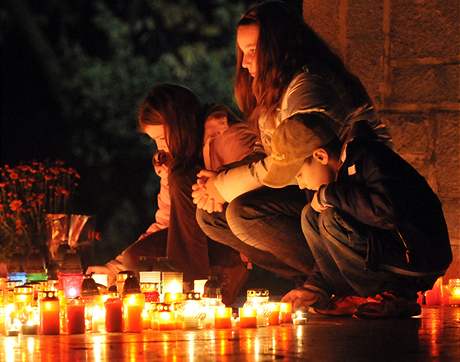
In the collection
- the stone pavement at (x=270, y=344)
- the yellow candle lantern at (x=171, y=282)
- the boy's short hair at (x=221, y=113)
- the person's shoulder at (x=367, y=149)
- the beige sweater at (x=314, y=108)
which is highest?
the boy's short hair at (x=221, y=113)

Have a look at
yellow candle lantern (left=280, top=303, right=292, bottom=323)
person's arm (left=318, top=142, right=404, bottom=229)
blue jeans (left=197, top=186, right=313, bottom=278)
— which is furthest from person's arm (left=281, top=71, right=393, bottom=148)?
yellow candle lantern (left=280, top=303, right=292, bottom=323)

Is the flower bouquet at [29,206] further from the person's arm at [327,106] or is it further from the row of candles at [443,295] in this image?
the person's arm at [327,106]

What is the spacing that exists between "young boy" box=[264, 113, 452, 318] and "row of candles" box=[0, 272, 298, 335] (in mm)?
333

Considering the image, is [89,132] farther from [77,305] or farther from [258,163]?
[77,305]

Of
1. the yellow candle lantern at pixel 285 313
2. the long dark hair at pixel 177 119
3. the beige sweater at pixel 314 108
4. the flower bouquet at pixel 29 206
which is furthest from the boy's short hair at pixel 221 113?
the flower bouquet at pixel 29 206

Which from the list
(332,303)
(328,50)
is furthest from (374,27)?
(332,303)

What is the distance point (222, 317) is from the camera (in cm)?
439

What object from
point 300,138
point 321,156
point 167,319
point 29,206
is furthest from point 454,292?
point 29,206

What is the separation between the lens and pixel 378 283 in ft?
15.2

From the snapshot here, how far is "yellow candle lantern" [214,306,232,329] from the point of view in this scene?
439 cm

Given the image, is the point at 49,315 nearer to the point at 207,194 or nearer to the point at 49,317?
the point at 49,317

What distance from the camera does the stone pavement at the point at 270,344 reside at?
11.1 feet

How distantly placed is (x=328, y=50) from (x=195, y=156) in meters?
1.14

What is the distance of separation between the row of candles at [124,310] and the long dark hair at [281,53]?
1.03m
